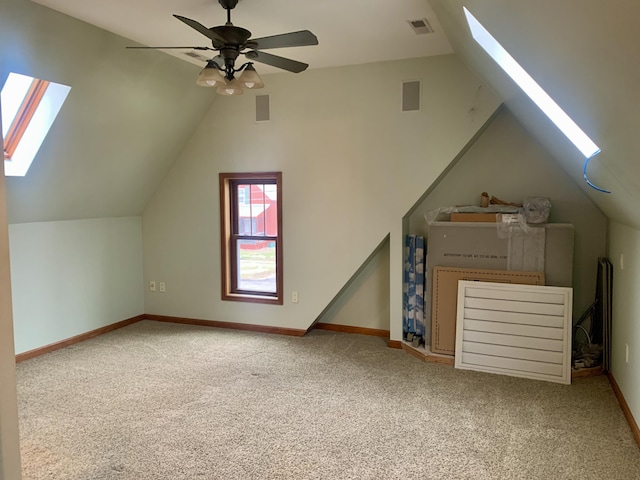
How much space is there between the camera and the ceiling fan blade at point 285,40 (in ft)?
8.53

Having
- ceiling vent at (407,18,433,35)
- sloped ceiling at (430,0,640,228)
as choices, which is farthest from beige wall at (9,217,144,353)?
sloped ceiling at (430,0,640,228)

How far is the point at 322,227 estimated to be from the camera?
4.69 metres

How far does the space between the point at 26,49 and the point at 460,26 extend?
284 centimetres

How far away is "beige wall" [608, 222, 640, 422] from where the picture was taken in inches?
113

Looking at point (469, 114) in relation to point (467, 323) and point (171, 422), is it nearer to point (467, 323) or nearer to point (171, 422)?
point (467, 323)

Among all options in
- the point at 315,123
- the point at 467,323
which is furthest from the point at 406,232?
the point at 315,123

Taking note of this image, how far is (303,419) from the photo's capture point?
306cm

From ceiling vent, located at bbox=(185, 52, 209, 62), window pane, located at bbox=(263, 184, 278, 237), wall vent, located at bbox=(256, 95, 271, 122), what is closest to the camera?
ceiling vent, located at bbox=(185, 52, 209, 62)

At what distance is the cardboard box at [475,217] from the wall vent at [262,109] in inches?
85.7

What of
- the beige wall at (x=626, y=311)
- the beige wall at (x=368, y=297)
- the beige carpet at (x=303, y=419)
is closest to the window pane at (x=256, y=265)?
the beige wall at (x=368, y=297)

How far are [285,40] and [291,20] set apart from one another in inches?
27.8

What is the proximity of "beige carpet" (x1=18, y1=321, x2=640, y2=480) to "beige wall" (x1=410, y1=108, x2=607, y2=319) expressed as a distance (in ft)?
3.54

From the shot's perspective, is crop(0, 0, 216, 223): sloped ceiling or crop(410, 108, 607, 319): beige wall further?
crop(410, 108, 607, 319): beige wall

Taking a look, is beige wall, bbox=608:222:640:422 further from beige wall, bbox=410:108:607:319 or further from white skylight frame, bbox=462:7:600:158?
white skylight frame, bbox=462:7:600:158
